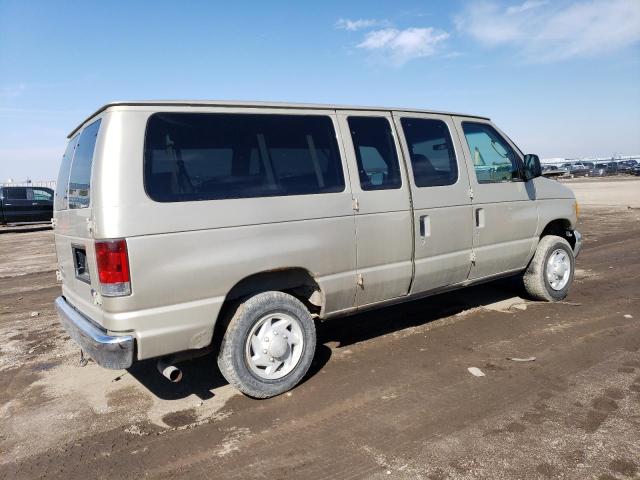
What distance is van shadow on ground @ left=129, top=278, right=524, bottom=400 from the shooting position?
3.98 metres

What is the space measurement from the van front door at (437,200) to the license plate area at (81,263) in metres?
2.65

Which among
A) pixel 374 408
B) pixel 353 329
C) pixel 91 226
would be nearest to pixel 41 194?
pixel 353 329

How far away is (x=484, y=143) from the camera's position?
521 centimetres

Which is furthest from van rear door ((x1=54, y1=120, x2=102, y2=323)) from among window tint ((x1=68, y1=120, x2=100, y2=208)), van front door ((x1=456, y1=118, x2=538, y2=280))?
van front door ((x1=456, y1=118, x2=538, y2=280))

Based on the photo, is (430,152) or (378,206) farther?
(430,152)

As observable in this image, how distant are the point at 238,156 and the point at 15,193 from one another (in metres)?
19.4

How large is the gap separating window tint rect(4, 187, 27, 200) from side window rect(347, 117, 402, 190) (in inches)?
758

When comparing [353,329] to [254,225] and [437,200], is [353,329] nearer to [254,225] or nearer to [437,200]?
[437,200]

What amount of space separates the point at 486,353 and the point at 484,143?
7.23 ft

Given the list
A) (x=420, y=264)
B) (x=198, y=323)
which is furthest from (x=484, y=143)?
(x=198, y=323)

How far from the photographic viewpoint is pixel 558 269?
5.84 metres

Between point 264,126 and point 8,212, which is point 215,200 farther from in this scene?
point 8,212

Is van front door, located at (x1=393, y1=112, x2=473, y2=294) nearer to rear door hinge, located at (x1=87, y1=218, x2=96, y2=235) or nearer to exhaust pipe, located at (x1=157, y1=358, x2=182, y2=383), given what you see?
exhaust pipe, located at (x1=157, y1=358, x2=182, y2=383)

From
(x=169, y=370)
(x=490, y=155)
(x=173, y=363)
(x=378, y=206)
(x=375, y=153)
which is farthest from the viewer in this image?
(x=490, y=155)
